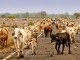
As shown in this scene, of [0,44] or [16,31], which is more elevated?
[16,31]

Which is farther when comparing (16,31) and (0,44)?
(0,44)

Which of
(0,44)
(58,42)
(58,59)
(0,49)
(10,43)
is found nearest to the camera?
(58,59)

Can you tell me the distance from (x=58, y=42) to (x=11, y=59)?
5206 millimetres

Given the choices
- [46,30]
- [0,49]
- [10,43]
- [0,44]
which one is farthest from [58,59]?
[46,30]

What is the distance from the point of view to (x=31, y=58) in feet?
86.0

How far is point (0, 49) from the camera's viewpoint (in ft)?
113

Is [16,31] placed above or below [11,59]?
above

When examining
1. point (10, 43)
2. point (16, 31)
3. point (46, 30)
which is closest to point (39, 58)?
point (16, 31)

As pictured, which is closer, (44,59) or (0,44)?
(44,59)

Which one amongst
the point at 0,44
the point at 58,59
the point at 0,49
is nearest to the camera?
the point at 58,59

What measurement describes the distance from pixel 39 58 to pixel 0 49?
8974 millimetres

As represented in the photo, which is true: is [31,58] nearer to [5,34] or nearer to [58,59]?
[58,59]

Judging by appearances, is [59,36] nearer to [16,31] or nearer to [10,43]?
[16,31]

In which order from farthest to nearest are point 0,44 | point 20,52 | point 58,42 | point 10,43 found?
point 10,43 < point 0,44 < point 58,42 < point 20,52
